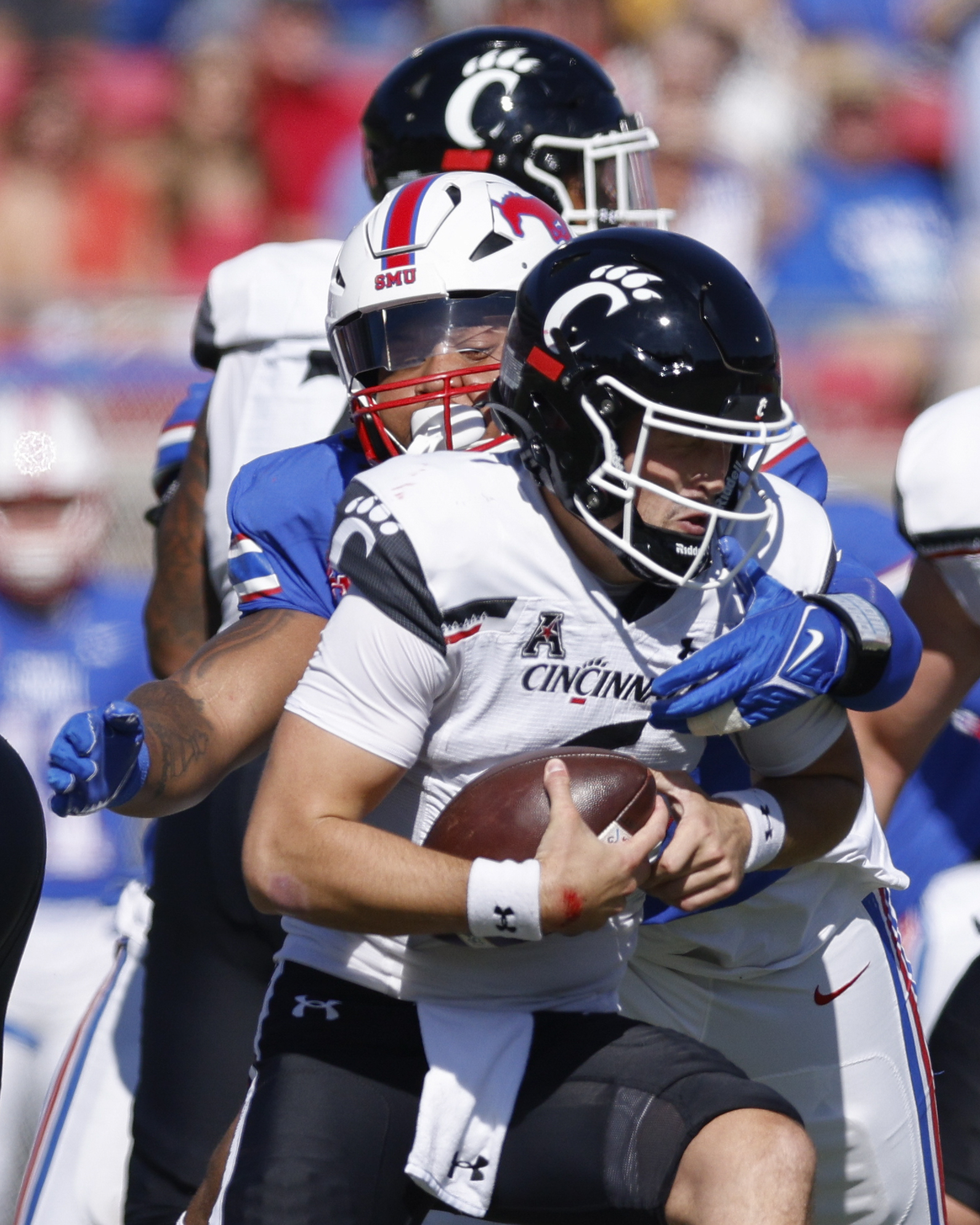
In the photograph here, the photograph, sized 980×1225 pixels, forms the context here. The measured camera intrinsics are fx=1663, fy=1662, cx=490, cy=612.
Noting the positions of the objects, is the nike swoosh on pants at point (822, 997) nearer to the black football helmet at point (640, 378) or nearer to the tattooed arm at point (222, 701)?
the black football helmet at point (640, 378)

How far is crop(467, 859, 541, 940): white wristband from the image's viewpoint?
197 cm

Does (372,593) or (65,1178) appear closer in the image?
(372,593)

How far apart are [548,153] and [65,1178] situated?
2.22 metres

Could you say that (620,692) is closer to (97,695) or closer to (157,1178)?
(157,1178)

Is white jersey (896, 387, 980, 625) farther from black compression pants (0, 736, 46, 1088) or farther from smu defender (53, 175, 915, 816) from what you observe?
black compression pants (0, 736, 46, 1088)

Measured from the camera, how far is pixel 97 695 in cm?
572

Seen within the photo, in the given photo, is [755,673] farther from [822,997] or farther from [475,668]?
[822,997]

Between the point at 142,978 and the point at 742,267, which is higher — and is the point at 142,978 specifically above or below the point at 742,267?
below

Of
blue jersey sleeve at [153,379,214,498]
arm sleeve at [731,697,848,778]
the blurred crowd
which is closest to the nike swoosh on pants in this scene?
arm sleeve at [731,697,848,778]

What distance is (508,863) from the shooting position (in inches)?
78.7

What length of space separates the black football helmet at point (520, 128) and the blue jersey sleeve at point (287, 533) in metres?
0.89

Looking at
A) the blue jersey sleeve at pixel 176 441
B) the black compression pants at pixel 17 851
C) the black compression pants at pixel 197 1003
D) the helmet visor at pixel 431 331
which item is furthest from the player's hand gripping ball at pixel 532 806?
the blue jersey sleeve at pixel 176 441

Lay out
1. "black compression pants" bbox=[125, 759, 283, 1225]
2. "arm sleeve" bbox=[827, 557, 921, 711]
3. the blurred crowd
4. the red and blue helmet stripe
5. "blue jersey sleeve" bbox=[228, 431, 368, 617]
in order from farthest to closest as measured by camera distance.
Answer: the blurred crowd, "black compression pants" bbox=[125, 759, 283, 1225], the red and blue helmet stripe, "blue jersey sleeve" bbox=[228, 431, 368, 617], "arm sleeve" bbox=[827, 557, 921, 711]

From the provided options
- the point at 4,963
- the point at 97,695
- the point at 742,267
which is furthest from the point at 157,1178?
the point at 742,267
